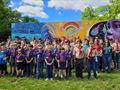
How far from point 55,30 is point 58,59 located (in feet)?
21.7

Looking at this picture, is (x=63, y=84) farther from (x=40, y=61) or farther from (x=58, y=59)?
(x=40, y=61)

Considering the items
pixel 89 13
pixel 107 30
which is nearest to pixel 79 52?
pixel 107 30

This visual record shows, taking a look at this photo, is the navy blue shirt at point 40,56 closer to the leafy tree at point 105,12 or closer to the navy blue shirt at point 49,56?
the navy blue shirt at point 49,56

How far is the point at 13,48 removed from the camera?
16.1 meters

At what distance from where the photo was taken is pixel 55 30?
21359 millimetres

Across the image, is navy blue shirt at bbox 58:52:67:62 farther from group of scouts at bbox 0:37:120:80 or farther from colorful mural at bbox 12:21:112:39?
colorful mural at bbox 12:21:112:39

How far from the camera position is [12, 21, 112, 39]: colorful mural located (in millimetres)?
20125

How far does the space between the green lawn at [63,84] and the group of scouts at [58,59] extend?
663 millimetres

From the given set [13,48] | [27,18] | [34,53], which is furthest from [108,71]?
[27,18]

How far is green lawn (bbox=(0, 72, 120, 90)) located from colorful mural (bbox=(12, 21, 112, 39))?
5.65 m

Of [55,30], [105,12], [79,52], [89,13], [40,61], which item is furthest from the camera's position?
[89,13]

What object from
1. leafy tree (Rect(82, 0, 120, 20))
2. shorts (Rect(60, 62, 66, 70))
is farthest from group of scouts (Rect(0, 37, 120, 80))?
leafy tree (Rect(82, 0, 120, 20))

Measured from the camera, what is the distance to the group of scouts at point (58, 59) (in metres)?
14.9

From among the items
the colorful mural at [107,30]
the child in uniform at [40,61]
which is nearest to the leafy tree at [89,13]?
the colorful mural at [107,30]
